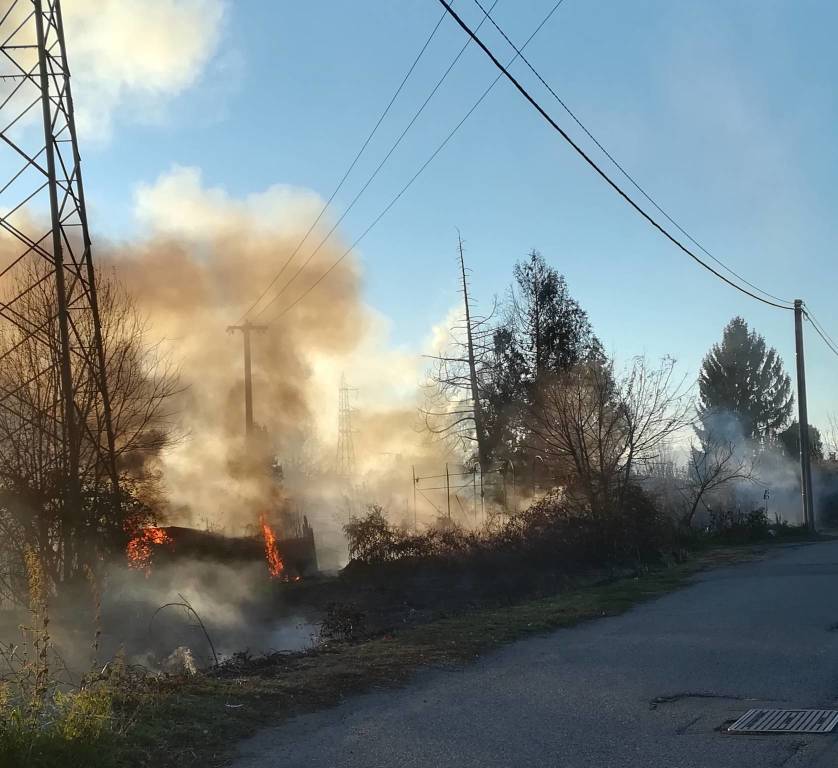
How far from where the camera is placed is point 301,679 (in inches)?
312

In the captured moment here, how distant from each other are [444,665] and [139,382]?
10.3 metres

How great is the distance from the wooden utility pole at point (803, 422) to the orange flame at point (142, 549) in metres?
20.4

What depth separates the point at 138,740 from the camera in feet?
19.0

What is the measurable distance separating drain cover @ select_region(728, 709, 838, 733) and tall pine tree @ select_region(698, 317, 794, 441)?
158 ft

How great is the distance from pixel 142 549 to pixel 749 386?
44.8 metres

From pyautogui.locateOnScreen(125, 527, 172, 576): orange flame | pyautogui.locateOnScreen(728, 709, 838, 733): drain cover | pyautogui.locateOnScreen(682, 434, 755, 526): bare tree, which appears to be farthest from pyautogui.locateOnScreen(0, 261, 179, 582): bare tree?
pyautogui.locateOnScreen(682, 434, 755, 526): bare tree

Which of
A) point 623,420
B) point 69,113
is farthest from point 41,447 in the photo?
point 623,420

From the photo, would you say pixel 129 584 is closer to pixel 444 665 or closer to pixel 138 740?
pixel 444 665

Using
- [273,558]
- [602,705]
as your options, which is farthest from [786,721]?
[273,558]

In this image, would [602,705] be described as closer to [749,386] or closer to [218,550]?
[218,550]

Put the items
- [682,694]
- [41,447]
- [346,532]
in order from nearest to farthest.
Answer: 1. [682,694]
2. [41,447]
3. [346,532]

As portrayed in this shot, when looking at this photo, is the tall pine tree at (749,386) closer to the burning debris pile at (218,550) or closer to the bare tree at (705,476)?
the bare tree at (705,476)

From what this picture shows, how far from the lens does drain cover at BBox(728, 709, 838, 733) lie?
227 inches

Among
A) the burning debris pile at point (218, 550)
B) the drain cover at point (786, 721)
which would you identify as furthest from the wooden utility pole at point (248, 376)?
the drain cover at point (786, 721)
